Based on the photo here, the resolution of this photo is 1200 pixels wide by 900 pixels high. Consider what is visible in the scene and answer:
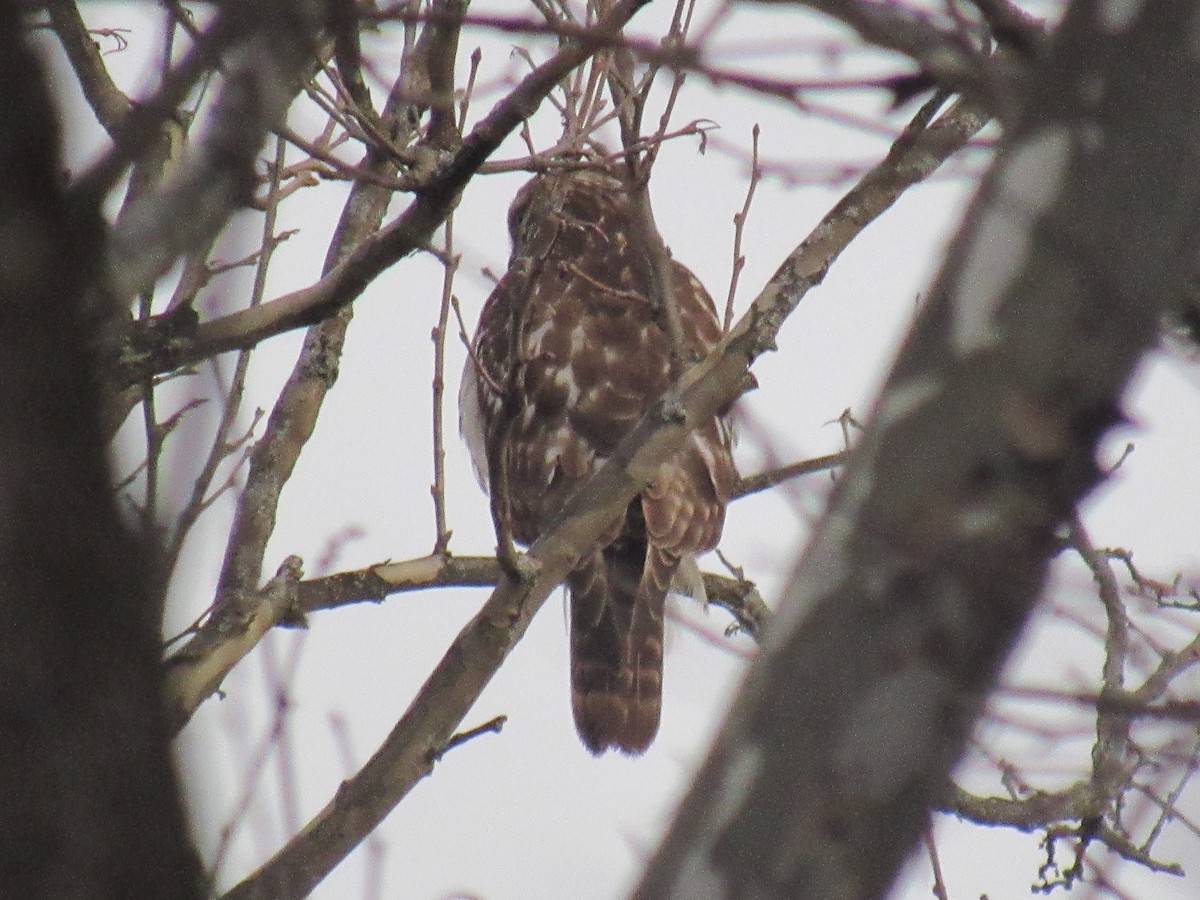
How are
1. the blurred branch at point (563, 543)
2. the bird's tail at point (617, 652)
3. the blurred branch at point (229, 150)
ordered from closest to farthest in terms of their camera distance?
the blurred branch at point (229, 150)
the blurred branch at point (563, 543)
the bird's tail at point (617, 652)

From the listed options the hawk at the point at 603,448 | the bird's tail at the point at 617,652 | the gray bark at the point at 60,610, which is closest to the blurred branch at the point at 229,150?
the gray bark at the point at 60,610

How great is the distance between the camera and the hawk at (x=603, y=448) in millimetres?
5270

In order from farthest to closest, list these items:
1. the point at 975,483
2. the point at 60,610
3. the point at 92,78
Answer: the point at 92,78 → the point at 975,483 → the point at 60,610

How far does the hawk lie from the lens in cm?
527

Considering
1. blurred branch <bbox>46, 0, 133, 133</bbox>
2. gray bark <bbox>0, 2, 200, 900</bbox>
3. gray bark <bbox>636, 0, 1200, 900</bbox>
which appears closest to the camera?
gray bark <bbox>0, 2, 200, 900</bbox>

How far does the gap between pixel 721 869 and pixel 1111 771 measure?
2.62 m

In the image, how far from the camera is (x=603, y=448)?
5.72 metres

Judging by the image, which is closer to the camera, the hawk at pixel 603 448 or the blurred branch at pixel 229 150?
the blurred branch at pixel 229 150

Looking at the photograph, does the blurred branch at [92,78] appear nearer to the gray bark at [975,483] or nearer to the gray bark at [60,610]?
the gray bark at [60,610]

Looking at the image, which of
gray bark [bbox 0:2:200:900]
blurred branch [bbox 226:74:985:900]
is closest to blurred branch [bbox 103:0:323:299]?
gray bark [bbox 0:2:200:900]

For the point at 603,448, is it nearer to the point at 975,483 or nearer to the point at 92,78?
the point at 92,78

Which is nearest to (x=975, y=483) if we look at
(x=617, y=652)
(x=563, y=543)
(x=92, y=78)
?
(x=563, y=543)

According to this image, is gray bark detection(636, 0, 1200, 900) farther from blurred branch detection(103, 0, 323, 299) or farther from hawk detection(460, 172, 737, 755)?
Answer: hawk detection(460, 172, 737, 755)

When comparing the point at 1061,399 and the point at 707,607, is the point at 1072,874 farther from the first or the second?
the point at 1061,399
